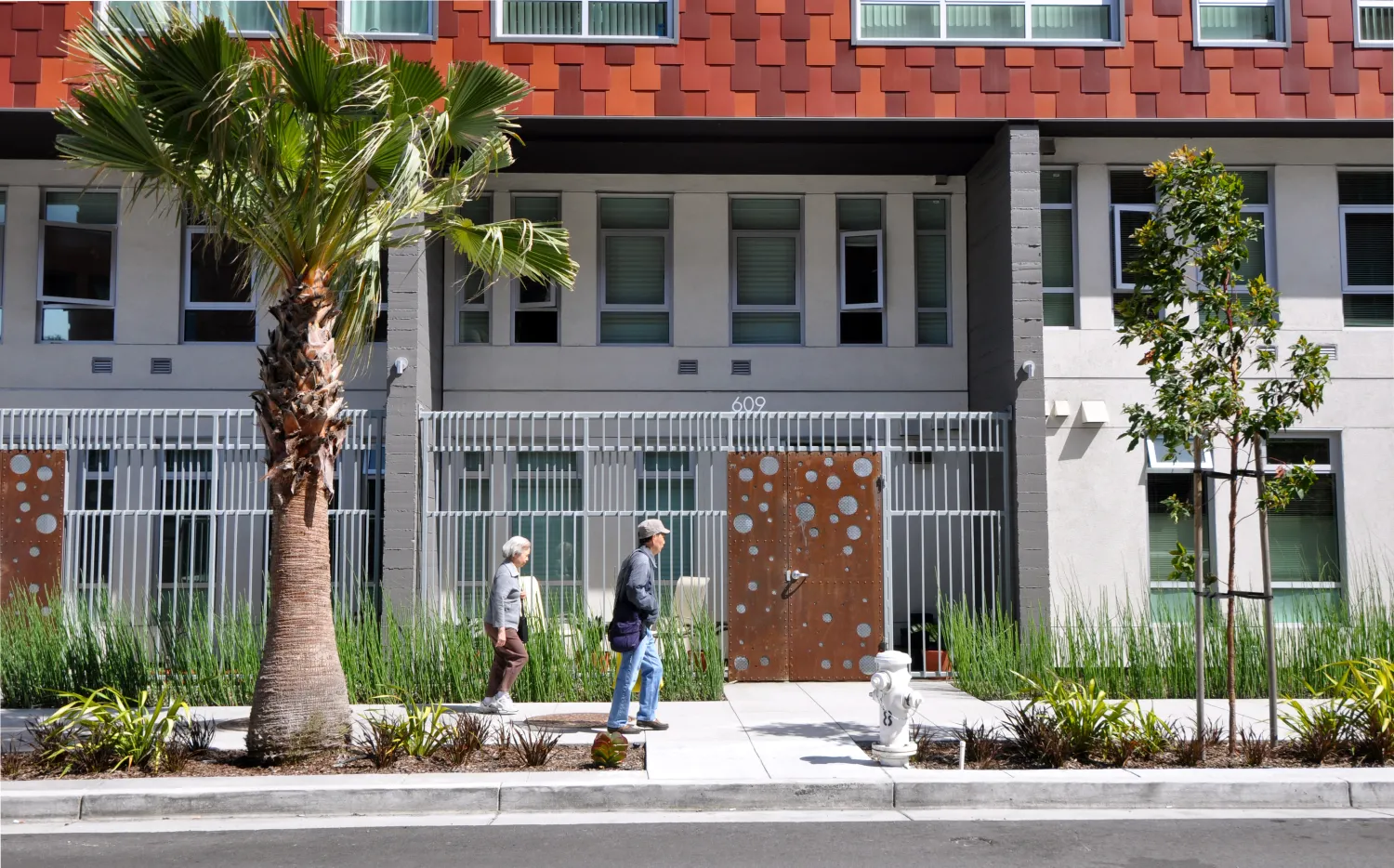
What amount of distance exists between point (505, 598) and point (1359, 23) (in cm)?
1160

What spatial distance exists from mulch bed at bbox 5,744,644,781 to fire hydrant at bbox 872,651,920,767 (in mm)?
1716

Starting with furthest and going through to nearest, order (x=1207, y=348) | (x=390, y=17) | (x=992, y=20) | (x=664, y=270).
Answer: (x=664, y=270)
(x=992, y=20)
(x=390, y=17)
(x=1207, y=348)

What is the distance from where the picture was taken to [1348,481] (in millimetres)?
14695

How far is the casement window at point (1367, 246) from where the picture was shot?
15.1 meters

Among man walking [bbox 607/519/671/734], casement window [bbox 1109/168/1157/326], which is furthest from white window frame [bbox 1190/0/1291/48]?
man walking [bbox 607/519/671/734]

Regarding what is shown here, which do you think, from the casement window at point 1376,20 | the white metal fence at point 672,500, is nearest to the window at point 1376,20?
the casement window at point 1376,20

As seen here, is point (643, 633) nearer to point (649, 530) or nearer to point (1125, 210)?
point (649, 530)

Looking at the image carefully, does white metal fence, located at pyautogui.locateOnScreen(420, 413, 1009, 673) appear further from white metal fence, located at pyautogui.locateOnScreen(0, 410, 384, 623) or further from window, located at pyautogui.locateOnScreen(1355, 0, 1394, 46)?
window, located at pyautogui.locateOnScreen(1355, 0, 1394, 46)

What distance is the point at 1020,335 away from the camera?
44.8 feet

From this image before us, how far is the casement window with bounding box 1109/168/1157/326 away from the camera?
49.4 ft

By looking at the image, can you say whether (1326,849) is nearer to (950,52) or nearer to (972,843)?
(972,843)

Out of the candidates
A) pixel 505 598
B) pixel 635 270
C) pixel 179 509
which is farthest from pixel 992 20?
pixel 179 509

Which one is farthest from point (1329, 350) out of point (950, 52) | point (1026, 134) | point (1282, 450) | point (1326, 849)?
point (1326, 849)

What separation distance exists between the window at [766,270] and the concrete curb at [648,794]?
8485 mm
